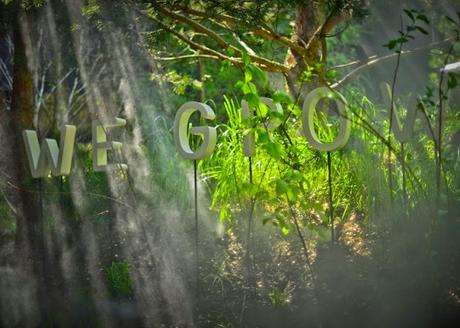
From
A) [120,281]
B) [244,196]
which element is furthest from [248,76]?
[120,281]

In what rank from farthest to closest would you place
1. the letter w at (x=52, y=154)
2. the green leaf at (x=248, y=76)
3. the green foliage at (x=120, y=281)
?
the letter w at (x=52, y=154)
the green foliage at (x=120, y=281)
the green leaf at (x=248, y=76)

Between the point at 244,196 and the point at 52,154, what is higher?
the point at 52,154

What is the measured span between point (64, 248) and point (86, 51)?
1.59 m

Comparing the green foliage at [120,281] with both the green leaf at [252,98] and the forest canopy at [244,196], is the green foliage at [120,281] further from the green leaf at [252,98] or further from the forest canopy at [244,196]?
the green leaf at [252,98]

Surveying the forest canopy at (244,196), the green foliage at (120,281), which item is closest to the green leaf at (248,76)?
the forest canopy at (244,196)

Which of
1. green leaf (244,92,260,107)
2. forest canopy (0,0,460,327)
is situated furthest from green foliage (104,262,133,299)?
green leaf (244,92,260,107)

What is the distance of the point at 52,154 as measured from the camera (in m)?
2.58

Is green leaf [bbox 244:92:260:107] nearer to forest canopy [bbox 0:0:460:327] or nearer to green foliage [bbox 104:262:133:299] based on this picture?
forest canopy [bbox 0:0:460:327]

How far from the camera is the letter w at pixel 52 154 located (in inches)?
101

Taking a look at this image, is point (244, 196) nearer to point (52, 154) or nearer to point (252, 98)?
point (252, 98)

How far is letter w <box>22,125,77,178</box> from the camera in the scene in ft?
8.39

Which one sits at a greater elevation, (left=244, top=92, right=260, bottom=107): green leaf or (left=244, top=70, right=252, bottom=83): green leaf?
(left=244, top=70, right=252, bottom=83): green leaf

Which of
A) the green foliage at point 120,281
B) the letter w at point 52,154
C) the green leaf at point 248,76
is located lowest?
the green foliage at point 120,281

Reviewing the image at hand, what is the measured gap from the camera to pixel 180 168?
278 cm
